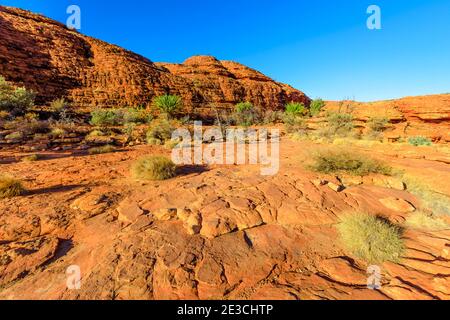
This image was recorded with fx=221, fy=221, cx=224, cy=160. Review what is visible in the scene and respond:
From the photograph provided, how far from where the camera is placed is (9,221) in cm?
319

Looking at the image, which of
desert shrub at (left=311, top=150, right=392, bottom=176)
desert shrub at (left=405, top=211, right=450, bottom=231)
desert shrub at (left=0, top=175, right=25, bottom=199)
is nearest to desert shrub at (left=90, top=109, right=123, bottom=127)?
desert shrub at (left=0, top=175, right=25, bottom=199)

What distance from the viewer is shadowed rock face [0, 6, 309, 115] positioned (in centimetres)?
2062

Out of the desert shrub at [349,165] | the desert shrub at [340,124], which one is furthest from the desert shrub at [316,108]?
the desert shrub at [349,165]

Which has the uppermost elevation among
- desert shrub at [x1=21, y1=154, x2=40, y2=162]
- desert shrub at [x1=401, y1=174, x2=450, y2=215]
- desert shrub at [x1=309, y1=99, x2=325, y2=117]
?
desert shrub at [x1=309, y1=99, x2=325, y2=117]

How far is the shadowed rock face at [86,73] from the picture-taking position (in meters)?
20.6

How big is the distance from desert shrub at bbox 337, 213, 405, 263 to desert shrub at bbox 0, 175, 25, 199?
559 centimetres

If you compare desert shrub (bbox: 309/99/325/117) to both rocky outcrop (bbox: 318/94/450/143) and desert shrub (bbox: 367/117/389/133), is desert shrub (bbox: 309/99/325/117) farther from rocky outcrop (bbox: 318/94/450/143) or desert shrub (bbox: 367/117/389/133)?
desert shrub (bbox: 367/117/389/133)

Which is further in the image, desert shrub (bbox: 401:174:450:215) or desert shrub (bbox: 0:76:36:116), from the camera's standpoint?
desert shrub (bbox: 0:76:36:116)

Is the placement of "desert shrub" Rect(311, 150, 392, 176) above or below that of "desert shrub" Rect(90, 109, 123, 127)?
below

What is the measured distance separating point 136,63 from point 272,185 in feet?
98.2

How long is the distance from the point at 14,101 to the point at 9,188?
13.8 metres

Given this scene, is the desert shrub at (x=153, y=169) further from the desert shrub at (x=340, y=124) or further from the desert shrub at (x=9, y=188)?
the desert shrub at (x=340, y=124)
